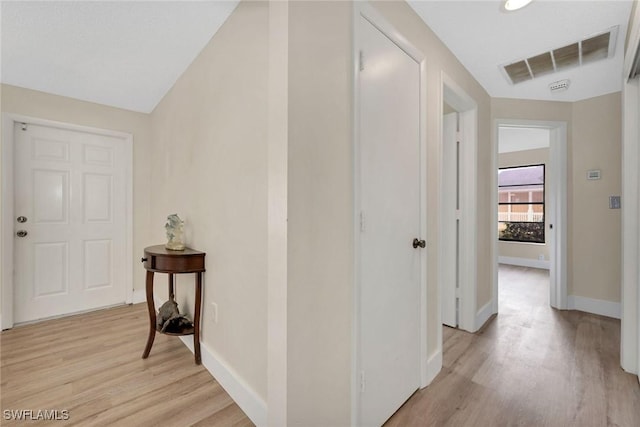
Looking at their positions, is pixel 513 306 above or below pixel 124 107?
below

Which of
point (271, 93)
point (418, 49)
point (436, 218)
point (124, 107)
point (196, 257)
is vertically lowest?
point (196, 257)

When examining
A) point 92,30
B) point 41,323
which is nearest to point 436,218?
point 92,30

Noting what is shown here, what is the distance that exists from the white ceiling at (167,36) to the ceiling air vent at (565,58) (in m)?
0.06

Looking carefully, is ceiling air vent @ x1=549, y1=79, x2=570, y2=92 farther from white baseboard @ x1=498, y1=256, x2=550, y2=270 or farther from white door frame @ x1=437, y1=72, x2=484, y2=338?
white baseboard @ x1=498, y1=256, x2=550, y2=270

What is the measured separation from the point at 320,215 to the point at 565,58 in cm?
258

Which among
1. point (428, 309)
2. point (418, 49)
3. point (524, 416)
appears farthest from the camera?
point (428, 309)

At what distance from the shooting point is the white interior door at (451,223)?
255 cm

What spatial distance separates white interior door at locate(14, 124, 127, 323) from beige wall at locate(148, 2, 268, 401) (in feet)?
4.55

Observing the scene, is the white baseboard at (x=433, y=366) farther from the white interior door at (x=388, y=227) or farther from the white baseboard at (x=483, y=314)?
the white baseboard at (x=483, y=314)

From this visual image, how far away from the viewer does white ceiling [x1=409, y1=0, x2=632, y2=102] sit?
1.66 metres

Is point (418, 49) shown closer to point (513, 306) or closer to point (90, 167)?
point (513, 306)

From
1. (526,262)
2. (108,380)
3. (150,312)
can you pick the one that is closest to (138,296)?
Answer: (150,312)

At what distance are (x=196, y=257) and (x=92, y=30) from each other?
170 centimetres

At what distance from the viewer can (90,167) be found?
3006 millimetres
